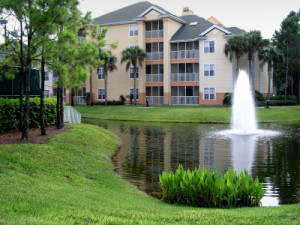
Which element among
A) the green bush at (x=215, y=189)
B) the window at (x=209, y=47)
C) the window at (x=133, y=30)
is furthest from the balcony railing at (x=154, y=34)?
the green bush at (x=215, y=189)

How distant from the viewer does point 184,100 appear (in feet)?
156

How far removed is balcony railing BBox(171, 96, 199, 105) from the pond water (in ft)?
79.4

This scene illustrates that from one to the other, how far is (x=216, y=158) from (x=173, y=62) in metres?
33.7

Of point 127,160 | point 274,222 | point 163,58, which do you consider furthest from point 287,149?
point 163,58

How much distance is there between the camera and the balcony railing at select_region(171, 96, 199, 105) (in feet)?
155

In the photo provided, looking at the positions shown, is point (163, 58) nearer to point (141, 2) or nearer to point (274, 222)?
point (141, 2)

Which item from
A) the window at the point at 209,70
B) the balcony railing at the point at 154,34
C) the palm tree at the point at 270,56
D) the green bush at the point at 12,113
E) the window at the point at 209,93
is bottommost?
the green bush at the point at 12,113

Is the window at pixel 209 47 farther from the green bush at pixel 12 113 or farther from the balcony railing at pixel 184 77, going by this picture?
the green bush at pixel 12 113

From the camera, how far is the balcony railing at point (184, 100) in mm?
47188

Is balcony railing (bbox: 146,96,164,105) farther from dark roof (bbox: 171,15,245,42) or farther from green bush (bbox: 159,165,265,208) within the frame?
green bush (bbox: 159,165,265,208)

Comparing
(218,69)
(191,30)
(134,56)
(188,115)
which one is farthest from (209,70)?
(188,115)

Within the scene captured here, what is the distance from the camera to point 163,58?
4819cm

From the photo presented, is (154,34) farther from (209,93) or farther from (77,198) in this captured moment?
(77,198)

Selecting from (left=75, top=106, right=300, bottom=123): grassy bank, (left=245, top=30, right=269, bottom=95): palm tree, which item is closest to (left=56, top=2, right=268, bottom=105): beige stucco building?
(left=245, top=30, right=269, bottom=95): palm tree
